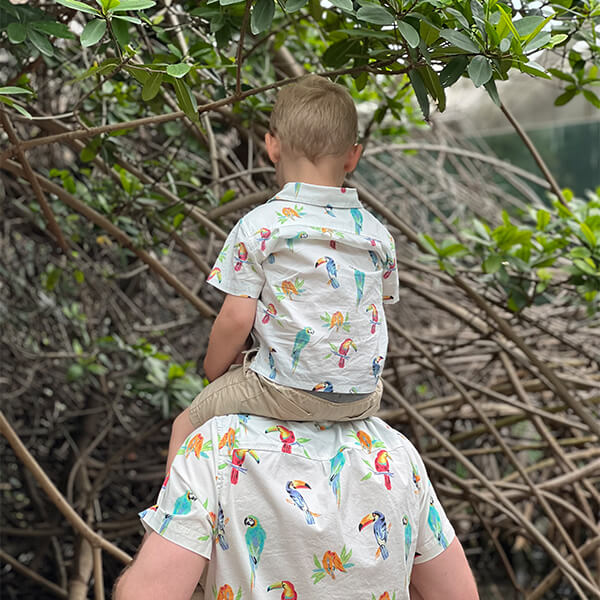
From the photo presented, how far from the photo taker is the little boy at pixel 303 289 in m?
1.32

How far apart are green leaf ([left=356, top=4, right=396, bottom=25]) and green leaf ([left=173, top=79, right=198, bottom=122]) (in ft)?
0.92

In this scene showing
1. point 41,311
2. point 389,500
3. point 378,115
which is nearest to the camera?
point 389,500

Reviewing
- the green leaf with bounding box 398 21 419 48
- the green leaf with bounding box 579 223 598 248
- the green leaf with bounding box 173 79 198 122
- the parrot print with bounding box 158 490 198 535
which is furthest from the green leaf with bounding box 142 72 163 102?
the green leaf with bounding box 579 223 598 248

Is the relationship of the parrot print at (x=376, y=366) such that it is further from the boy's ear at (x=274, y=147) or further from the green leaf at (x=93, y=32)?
the green leaf at (x=93, y=32)

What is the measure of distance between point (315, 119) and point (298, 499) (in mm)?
625

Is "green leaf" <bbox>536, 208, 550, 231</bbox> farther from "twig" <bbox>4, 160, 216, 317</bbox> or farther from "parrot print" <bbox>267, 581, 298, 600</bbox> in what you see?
"parrot print" <bbox>267, 581, 298, 600</bbox>

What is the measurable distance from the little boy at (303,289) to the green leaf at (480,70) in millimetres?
253

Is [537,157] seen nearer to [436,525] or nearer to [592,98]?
[592,98]

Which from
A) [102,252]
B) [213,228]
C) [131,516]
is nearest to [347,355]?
[213,228]

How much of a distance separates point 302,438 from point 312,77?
0.62 metres

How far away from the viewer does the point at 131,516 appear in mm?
2969

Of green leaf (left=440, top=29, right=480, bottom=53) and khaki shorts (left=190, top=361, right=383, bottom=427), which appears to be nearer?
green leaf (left=440, top=29, right=480, bottom=53)

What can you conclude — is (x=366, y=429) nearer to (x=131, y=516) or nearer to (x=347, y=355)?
(x=347, y=355)

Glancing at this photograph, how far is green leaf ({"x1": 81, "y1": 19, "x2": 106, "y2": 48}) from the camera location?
3.81ft
